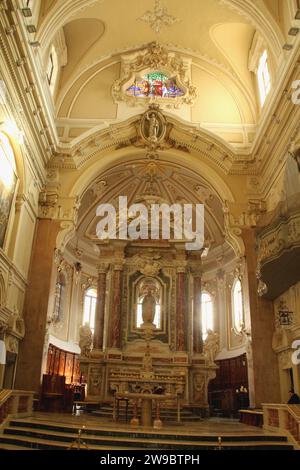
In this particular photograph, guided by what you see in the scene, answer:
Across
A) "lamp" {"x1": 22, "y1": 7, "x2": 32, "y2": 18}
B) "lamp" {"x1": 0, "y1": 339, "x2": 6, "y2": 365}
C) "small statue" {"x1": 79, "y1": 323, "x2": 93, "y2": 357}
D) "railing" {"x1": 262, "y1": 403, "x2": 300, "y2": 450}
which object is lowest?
"railing" {"x1": 262, "y1": 403, "x2": 300, "y2": 450}

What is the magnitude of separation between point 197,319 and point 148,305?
2058 mm

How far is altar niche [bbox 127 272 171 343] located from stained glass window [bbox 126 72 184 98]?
711cm

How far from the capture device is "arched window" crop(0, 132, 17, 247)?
10633 mm

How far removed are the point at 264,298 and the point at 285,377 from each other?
2386mm

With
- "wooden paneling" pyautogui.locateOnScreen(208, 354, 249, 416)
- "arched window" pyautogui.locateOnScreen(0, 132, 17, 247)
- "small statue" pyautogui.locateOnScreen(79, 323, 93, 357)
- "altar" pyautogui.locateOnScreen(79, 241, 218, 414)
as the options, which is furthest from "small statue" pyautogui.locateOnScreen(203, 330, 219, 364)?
"arched window" pyautogui.locateOnScreen(0, 132, 17, 247)

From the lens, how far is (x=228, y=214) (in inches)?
578

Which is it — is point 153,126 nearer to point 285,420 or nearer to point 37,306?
point 37,306

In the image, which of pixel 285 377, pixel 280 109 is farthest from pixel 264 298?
pixel 280 109

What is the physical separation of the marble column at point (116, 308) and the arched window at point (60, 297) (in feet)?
12.0

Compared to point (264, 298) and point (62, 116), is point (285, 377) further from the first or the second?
point (62, 116)

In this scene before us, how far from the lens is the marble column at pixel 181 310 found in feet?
52.2

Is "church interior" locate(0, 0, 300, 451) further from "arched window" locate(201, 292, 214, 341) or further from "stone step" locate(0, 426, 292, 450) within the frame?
"arched window" locate(201, 292, 214, 341)

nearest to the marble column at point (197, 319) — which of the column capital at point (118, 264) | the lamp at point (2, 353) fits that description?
the column capital at point (118, 264)

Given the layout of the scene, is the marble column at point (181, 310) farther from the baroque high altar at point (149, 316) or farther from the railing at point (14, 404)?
the railing at point (14, 404)
